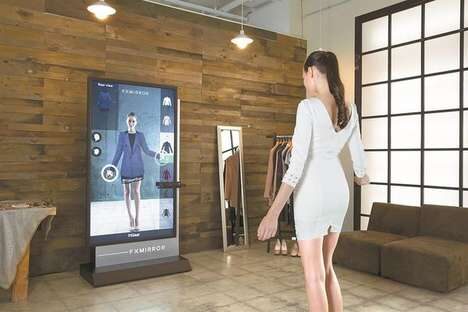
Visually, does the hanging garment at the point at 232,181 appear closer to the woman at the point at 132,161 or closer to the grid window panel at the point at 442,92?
the woman at the point at 132,161

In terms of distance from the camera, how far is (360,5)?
18.3 ft

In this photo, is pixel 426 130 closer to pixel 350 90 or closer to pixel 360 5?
pixel 350 90

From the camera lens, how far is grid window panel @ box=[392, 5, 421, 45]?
496cm

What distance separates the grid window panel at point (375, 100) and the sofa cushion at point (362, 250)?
172 centimetres

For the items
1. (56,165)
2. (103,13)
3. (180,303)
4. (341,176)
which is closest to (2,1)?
(103,13)

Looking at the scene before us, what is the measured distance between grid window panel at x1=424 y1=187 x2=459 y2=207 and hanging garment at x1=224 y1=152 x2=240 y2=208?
2336 millimetres

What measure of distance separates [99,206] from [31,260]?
91cm

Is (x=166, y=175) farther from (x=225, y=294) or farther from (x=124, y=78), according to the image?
(x=225, y=294)

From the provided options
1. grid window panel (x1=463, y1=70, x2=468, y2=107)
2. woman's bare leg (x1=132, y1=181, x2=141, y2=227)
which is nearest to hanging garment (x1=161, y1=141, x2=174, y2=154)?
woman's bare leg (x1=132, y1=181, x2=141, y2=227)

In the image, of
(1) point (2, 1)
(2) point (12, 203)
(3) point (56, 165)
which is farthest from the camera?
(3) point (56, 165)

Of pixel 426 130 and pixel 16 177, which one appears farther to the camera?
pixel 426 130

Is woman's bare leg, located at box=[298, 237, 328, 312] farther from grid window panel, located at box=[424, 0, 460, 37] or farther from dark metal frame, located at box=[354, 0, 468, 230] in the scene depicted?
grid window panel, located at box=[424, 0, 460, 37]

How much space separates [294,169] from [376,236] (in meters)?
3.09

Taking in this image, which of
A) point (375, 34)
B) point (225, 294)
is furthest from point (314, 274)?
point (375, 34)
